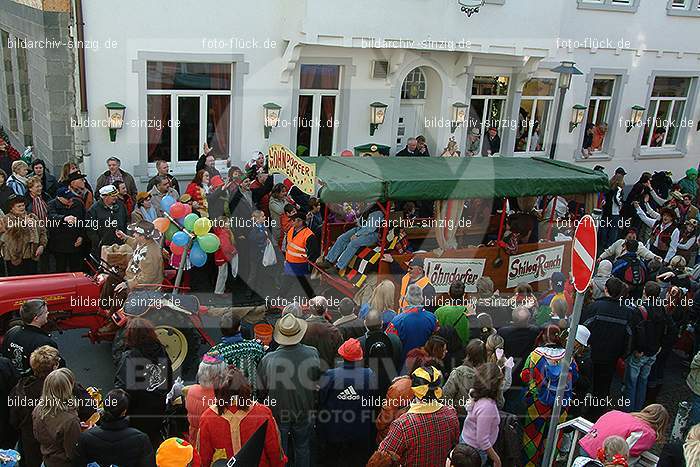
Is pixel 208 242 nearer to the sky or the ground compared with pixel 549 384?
nearer to the sky

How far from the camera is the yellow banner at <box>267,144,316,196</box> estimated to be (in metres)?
8.35

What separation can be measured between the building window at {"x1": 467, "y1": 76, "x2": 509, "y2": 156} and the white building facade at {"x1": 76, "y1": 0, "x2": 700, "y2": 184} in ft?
0.10

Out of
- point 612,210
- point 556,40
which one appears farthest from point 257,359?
point 556,40

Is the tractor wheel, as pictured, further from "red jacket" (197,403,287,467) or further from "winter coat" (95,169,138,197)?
"winter coat" (95,169,138,197)

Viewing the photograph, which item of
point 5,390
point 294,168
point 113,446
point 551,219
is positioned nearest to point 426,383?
point 113,446

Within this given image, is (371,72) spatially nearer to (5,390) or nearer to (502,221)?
(502,221)

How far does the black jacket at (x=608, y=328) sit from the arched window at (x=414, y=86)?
336 inches

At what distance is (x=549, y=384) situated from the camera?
236 inches

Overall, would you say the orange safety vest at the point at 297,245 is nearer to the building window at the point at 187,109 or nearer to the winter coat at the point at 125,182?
the winter coat at the point at 125,182

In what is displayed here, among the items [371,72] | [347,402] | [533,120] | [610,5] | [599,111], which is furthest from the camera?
[599,111]

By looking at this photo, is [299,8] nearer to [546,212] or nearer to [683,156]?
[546,212]

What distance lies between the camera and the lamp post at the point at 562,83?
13758 mm

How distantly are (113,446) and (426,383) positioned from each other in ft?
7.70

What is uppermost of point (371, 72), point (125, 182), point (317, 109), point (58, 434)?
point (371, 72)
